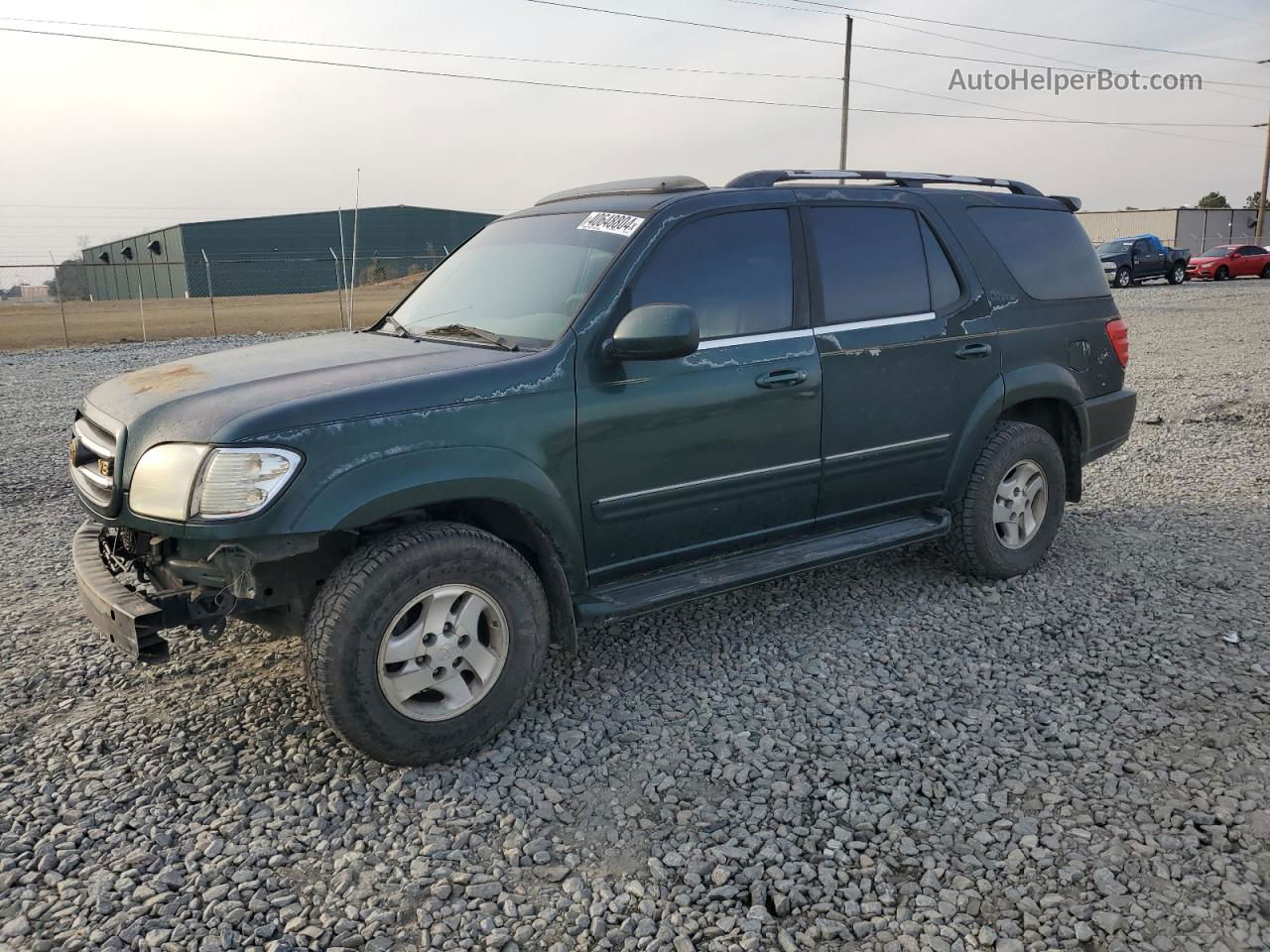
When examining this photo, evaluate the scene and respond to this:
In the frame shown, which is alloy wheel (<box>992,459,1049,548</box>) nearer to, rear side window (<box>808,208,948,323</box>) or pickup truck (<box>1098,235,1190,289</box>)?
rear side window (<box>808,208,948,323</box>)

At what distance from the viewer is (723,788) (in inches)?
128

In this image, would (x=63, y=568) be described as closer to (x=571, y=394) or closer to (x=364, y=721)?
(x=364, y=721)

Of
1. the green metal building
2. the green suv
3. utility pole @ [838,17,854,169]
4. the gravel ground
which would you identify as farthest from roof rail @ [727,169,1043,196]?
the green metal building

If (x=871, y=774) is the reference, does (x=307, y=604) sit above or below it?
above

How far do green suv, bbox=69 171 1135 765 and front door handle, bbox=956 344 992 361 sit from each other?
0.04 feet

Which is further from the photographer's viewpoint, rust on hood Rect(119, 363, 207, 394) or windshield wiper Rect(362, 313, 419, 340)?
windshield wiper Rect(362, 313, 419, 340)

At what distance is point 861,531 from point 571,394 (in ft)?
5.82

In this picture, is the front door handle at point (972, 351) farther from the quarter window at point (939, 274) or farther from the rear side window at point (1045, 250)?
the rear side window at point (1045, 250)

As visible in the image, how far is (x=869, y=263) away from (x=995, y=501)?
58.2 inches

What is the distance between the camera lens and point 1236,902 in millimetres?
2627

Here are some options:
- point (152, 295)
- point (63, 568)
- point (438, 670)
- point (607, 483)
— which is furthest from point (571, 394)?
point (152, 295)

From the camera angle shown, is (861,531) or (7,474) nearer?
(861,531)

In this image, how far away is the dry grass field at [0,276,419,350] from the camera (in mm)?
23969

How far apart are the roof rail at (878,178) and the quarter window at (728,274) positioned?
0.73 feet
